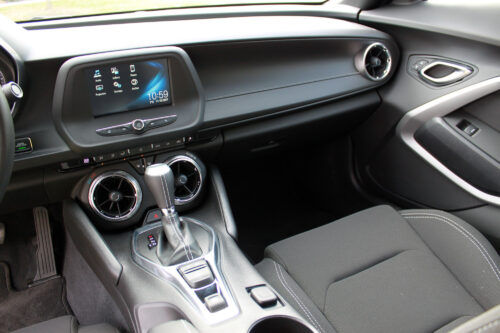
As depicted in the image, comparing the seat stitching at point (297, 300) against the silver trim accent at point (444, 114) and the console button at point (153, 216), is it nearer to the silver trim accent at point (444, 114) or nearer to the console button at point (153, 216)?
the console button at point (153, 216)

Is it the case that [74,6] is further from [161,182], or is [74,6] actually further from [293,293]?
[293,293]

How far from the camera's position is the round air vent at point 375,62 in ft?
5.80

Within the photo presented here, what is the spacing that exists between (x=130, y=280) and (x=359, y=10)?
1387 mm

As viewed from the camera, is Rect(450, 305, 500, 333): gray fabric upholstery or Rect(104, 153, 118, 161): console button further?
Rect(104, 153, 118, 161): console button

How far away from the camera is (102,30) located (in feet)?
4.71

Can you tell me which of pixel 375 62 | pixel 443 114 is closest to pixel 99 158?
pixel 375 62

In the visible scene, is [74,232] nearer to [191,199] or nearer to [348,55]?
[191,199]

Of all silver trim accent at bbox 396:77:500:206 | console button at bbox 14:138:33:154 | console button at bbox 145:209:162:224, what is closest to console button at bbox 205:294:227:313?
console button at bbox 145:209:162:224

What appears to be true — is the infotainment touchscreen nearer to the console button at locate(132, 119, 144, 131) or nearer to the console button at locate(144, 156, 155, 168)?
the console button at locate(132, 119, 144, 131)

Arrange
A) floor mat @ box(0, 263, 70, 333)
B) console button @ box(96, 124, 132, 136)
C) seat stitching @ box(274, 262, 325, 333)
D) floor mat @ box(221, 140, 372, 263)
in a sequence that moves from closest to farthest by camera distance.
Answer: seat stitching @ box(274, 262, 325, 333)
console button @ box(96, 124, 132, 136)
floor mat @ box(0, 263, 70, 333)
floor mat @ box(221, 140, 372, 263)

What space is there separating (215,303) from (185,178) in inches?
19.7

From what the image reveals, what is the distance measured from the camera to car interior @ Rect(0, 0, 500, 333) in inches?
47.6

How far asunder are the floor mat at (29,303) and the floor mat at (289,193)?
0.80m

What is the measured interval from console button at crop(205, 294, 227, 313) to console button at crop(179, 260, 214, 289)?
0.05 m
